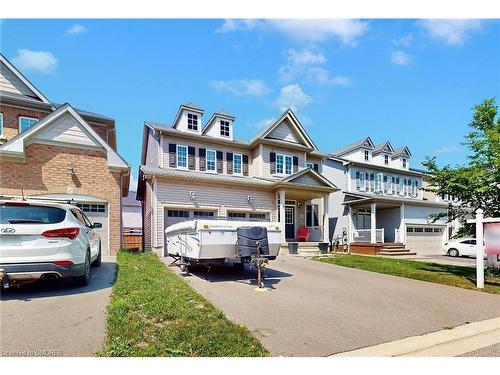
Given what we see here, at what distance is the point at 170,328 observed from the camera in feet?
14.2

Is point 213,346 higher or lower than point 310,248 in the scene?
higher

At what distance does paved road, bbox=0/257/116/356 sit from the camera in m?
3.70

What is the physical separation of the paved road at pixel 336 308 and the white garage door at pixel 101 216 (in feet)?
20.0

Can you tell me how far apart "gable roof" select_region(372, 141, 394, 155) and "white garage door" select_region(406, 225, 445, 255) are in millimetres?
7940

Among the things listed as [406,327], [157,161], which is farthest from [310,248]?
[406,327]

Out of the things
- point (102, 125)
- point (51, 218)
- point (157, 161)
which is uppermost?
point (102, 125)

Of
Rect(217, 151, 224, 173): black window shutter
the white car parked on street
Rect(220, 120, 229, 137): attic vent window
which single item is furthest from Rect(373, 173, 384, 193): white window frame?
Rect(217, 151, 224, 173): black window shutter

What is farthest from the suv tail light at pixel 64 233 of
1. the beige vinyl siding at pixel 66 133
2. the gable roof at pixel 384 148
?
the gable roof at pixel 384 148

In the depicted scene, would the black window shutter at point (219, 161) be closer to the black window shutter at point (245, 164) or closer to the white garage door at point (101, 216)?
the black window shutter at point (245, 164)

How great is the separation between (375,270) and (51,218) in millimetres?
10308

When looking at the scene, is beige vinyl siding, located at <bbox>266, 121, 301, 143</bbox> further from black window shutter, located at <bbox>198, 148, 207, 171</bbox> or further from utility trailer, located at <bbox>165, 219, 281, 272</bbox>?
utility trailer, located at <bbox>165, 219, 281, 272</bbox>

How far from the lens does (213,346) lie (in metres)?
3.78

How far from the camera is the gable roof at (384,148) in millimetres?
29156
